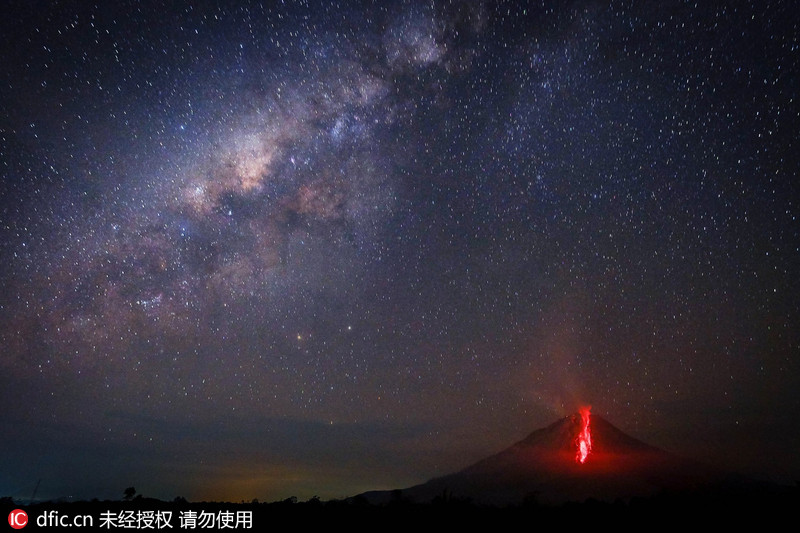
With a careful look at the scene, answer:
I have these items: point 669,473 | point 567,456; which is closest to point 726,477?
point 669,473

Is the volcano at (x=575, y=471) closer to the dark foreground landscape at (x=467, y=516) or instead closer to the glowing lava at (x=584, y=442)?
the glowing lava at (x=584, y=442)

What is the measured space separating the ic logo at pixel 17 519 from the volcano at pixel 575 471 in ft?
228

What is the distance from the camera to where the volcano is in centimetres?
8694

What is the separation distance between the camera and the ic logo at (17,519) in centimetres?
1288

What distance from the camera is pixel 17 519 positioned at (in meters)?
13.2

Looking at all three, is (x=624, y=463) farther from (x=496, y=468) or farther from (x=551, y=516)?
(x=551, y=516)

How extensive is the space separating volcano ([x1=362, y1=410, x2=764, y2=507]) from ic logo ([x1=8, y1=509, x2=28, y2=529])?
69552 millimetres

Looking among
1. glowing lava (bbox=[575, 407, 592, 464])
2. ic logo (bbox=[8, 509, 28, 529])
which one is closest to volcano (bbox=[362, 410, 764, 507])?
glowing lava (bbox=[575, 407, 592, 464])

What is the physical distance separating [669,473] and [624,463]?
8323mm

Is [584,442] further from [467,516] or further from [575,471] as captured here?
[467,516]

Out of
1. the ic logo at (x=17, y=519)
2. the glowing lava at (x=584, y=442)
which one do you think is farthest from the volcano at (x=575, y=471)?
the ic logo at (x=17, y=519)

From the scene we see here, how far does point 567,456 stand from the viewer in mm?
115062

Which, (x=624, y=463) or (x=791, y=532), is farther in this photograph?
(x=624, y=463)

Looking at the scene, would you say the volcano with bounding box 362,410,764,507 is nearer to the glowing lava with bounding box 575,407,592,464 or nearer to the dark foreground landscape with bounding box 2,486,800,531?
the glowing lava with bounding box 575,407,592,464
